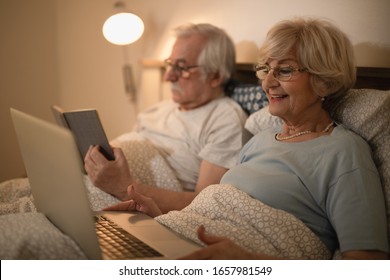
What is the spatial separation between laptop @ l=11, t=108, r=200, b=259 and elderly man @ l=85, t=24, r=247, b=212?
0.42 m

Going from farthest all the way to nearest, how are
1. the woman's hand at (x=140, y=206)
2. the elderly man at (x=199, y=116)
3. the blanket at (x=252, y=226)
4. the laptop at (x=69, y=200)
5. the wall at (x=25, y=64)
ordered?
the wall at (x=25, y=64)
the elderly man at (x=199, y=116)
the woman's hand at (x=140, y=206)
the blanket at (x=252, y=226)
the laptop at (x=69, y=200)

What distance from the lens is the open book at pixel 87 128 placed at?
149 cm

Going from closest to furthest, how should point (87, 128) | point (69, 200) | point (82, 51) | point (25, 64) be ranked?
point (69, 200), point (87, 128), point (25, 64), point (82, 51)

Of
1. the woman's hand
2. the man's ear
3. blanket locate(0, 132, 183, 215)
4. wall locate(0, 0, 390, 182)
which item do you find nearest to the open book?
blanket locate(0, 132, 183, 215)

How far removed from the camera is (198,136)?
1.79 meters

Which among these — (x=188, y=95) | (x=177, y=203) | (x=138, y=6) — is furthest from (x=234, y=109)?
(x=138, y=6)

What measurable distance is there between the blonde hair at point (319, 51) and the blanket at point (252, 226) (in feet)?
1.19

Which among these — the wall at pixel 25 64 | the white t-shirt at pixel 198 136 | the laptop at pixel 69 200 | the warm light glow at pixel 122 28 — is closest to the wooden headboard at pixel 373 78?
the white t-shirt at pixel 198 136

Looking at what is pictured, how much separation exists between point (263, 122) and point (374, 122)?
0.37m

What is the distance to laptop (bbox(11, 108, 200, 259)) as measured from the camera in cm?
93

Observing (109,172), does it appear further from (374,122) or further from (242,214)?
(374,122)

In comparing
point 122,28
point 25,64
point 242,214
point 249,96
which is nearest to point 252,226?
point 242,214

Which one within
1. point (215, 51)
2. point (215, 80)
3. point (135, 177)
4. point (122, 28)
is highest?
point (122, 28)

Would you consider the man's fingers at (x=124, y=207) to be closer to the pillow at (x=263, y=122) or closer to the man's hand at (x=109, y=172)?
the man's hand at (x=109, y=172)
